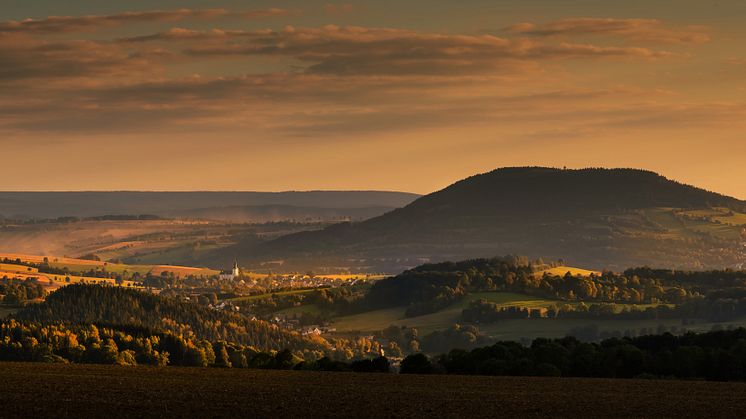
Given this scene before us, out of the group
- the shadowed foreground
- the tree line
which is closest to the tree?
the tree line

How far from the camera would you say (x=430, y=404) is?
9844 centimetres

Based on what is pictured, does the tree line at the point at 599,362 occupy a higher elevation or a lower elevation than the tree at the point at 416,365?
higher

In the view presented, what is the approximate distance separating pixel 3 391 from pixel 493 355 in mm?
73917

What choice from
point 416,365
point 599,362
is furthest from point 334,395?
point 599,362

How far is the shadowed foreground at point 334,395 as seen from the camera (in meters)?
91.1

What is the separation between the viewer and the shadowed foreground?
91.1 m

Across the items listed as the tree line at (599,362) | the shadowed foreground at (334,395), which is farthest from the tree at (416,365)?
the shadowed foreground at (334,395)

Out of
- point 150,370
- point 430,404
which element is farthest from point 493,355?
point 430,404

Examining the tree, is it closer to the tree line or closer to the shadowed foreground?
the tree line

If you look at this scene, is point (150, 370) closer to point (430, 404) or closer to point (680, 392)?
point (430, 404)

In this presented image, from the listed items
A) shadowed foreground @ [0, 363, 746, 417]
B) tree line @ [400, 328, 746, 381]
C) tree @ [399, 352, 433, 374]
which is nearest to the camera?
shadowed foreground @ [0, 363, 746, 417]

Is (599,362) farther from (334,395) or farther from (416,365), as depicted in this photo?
(334,395)

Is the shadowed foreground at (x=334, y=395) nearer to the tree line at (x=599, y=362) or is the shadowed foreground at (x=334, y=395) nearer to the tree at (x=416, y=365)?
the tree line at (x=599, y=362)

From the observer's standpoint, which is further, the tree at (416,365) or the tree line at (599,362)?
the tree at (416,365)
